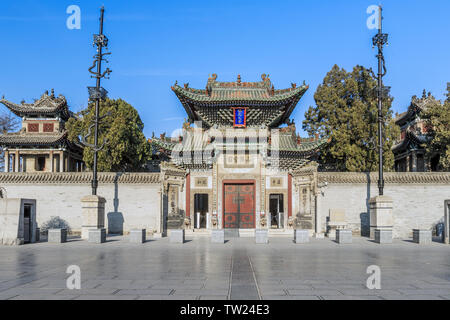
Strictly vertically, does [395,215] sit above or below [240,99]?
below

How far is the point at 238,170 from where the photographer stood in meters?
25.1

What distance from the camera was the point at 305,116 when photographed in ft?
108

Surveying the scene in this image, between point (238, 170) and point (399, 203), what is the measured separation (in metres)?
10.0

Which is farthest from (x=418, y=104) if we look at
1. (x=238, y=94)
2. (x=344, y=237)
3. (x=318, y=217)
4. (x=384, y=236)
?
(x=344, y=237)

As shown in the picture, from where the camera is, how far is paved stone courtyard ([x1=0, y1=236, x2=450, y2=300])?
6.92 m

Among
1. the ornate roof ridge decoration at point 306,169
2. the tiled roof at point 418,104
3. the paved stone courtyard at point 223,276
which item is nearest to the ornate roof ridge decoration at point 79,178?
the ornate roof ridge decoration at point 306,169

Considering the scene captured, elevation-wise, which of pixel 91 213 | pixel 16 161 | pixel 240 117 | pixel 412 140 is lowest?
pixel 91 213

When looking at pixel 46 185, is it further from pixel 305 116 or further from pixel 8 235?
pixel 305 116

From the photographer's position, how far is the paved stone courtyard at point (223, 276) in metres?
6.92

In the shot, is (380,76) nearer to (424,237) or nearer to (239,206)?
(424,237)

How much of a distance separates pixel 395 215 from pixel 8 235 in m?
20.7

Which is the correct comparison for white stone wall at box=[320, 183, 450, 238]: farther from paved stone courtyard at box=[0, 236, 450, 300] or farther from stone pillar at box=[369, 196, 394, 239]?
paved stone courtyard at box=[0, 236, 450, 300]
